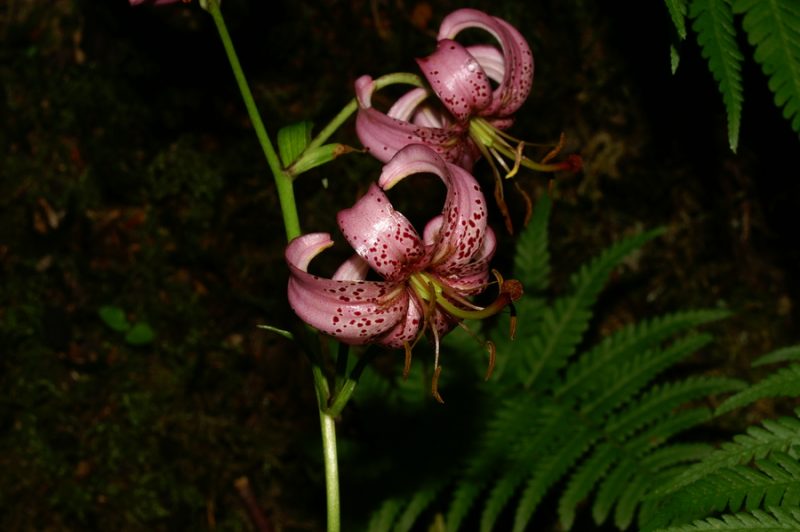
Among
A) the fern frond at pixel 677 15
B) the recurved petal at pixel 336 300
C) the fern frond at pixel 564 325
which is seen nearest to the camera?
the recurved petal at pixel 336 300

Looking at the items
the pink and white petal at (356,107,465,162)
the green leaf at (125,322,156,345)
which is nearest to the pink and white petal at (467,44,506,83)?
the pink and white petal at (356,107,465,162)

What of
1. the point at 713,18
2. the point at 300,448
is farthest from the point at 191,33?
the point at 713,18

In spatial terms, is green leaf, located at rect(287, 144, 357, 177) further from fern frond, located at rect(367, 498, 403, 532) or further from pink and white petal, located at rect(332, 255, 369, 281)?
fern frond, located at rect(367, 498, 403, 532)

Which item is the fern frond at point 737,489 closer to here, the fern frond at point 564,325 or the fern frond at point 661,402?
the fern frond at point 661,402

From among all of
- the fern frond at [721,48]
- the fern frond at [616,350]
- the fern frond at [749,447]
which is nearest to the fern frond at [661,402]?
the fern frond at [616,350]

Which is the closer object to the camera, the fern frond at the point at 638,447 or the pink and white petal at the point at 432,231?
the pink and white petal at the point at 432,231

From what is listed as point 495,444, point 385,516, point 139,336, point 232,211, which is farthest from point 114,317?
point 495,444
